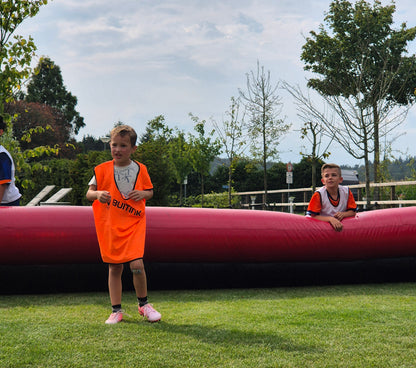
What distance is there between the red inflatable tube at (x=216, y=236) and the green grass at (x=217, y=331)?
1.28 ft

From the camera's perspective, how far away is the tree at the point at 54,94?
144ft

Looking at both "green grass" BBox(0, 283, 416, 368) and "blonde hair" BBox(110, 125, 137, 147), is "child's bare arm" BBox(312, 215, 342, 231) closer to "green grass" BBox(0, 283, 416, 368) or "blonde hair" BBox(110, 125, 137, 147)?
"green grass" BBox(0, 283, 416, 368)

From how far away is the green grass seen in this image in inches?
90.7

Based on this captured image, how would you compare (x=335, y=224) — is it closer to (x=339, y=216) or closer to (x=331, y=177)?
(x=339, y=216)

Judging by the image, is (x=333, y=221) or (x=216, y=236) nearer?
(x=216, y=236)

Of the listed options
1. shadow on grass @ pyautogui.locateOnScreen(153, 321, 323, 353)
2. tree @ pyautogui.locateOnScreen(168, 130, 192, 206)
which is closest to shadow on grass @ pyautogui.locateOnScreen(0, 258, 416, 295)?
shadow on grass @ pyautogui.locateOnScreen(153, 321, 323, 353)

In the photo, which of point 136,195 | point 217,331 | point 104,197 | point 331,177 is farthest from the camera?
point 331,177

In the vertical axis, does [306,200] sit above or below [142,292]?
above

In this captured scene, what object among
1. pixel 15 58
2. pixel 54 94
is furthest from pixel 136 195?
pixel 54 94

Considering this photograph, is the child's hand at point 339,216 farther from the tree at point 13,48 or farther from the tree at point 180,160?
the tree at point 180,160

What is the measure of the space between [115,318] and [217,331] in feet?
2.28

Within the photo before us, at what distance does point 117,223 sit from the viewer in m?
3.13

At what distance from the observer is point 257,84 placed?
60.7 ft

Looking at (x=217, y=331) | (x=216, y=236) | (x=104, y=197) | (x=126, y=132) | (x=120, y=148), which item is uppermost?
(x=126, y=132)
